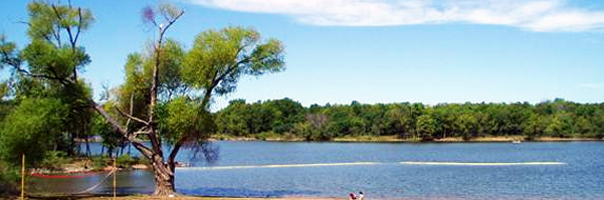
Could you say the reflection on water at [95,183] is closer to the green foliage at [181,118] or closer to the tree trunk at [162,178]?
the tree trunk at [162,178]

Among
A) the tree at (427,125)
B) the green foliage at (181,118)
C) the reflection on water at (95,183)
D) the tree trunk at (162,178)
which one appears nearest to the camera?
the tree trunk at (162,178)

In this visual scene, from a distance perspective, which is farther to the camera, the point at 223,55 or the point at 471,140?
the point at 471,140

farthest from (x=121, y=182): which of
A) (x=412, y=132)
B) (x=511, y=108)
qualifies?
(x=511, y=108)

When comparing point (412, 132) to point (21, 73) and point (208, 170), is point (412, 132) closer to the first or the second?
point (208, 170)

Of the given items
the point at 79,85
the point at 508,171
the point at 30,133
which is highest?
the point at 79,85

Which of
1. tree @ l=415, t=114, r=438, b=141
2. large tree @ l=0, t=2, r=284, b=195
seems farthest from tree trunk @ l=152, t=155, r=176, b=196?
tree @ l=415, t=114, r=438, b=141

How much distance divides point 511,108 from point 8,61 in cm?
18269

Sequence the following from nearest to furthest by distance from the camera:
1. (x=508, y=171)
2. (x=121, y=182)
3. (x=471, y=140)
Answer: (x=121, y=182) → (x=508, y=171) → (x=471, y=140)

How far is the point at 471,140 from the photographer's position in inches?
7603

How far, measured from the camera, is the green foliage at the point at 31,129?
33531 mm

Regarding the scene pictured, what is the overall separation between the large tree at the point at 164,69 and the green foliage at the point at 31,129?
6.15ft

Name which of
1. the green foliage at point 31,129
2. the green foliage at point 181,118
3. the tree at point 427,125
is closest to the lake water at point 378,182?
the green foliage at point 181,118

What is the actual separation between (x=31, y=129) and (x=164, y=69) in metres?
10.4

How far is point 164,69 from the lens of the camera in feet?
A: 137
